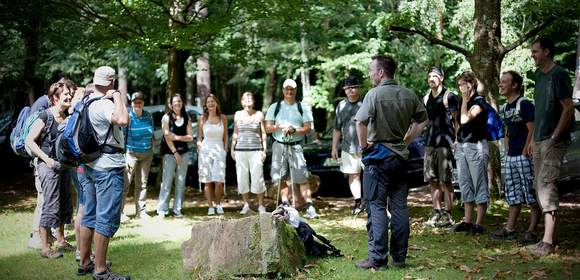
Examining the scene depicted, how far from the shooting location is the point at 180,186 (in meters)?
9.28

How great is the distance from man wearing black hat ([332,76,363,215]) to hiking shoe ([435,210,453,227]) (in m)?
1.55

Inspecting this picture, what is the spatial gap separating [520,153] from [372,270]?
2.44 m

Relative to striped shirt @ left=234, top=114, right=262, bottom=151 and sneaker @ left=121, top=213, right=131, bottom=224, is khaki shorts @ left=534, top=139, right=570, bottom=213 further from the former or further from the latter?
sneaker @ left=121, top=213, right=131, bottom=224

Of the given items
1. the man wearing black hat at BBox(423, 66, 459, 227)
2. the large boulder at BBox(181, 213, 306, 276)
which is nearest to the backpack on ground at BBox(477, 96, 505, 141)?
the man wearing black hat at BBox(423, 66, 459, 227)

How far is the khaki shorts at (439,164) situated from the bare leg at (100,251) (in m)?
4.33

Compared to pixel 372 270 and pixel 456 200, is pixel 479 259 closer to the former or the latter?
pixel 372 270

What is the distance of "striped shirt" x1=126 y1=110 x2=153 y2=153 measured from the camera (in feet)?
28.7

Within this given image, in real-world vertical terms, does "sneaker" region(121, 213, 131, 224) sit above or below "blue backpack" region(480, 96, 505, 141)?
below

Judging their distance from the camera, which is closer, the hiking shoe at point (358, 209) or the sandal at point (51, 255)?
the sandal at point (51, 255)

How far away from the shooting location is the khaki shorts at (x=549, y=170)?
584cm

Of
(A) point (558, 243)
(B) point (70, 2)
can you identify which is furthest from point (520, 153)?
(B) point (70, 2)

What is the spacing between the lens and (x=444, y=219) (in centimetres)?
779

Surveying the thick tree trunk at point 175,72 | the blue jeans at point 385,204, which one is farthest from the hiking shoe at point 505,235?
the thick tree trunk at point 175,72

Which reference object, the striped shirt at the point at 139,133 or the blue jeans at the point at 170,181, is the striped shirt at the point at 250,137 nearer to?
the blue jeans at the point at 170,181
